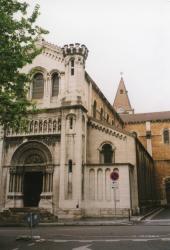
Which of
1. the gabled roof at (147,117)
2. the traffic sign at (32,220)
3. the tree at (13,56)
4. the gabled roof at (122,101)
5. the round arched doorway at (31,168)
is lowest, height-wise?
the traffic sign at (32,220)

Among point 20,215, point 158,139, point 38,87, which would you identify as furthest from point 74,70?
point 158,139

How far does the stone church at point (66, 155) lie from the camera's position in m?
25.1

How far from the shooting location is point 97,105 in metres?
34.0

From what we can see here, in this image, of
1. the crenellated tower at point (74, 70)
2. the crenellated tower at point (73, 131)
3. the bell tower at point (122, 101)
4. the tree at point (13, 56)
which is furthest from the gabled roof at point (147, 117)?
the tree at point (13, 56)

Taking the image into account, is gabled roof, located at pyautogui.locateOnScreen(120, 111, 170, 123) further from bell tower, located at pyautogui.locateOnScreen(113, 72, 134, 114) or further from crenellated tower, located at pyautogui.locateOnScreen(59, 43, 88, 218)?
crenellated tower, located at pyautogui.locateOnScreen(59, 43, 88, 218)

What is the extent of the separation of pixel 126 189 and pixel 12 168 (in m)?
10.0

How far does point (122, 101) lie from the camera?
74.9m

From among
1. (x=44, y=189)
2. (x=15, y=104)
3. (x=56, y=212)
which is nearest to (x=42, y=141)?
(x=44, y=189)

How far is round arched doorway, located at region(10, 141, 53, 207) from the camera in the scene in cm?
2666

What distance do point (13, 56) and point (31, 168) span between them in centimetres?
1418

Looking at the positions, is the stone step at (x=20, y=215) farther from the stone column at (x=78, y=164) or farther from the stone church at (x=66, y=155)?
the stone column at (x=78, y=164)

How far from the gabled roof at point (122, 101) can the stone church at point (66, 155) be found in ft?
144

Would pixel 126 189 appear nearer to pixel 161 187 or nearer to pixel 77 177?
pixel 77 177

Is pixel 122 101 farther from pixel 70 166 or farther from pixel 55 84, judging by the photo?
pixel 70 166
